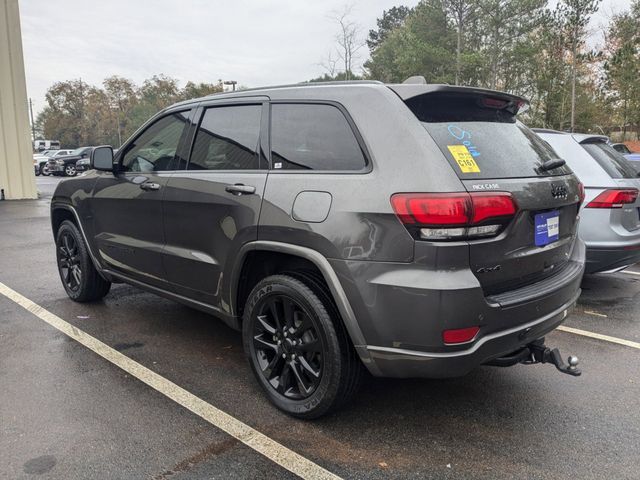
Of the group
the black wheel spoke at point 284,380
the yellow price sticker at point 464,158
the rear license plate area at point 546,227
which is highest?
the yellow price sticker at point 464,158

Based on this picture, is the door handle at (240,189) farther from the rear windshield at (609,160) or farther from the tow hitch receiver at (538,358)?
the rear windshield at (609,160)

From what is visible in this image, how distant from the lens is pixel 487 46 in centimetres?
3847

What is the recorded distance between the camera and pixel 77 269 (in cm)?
504

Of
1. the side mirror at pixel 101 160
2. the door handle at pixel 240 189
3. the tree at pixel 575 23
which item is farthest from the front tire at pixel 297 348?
the tree at pixel 575 23

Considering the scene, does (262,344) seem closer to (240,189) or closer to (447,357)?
(240,189)

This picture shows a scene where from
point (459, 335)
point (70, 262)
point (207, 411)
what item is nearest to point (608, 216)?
point (459, 335)

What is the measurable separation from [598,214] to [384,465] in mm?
3594

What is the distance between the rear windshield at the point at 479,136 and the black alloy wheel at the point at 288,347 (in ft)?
3.75

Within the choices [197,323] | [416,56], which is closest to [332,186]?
[197,323]

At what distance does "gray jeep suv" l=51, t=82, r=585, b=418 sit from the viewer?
239 cm

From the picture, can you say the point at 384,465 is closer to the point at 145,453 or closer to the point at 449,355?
the point at 449,355

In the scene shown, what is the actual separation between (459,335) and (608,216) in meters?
3.31

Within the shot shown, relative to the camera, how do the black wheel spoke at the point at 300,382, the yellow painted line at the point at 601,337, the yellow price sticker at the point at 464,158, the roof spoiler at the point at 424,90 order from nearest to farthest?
the yellow price sticker at the point at 464,158 < the roof spoiler at the point at 424,90 < the black wheel spoke at the point at 300,382 < the yellow painted line at the point at 601,337

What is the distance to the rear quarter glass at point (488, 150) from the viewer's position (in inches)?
99.5
